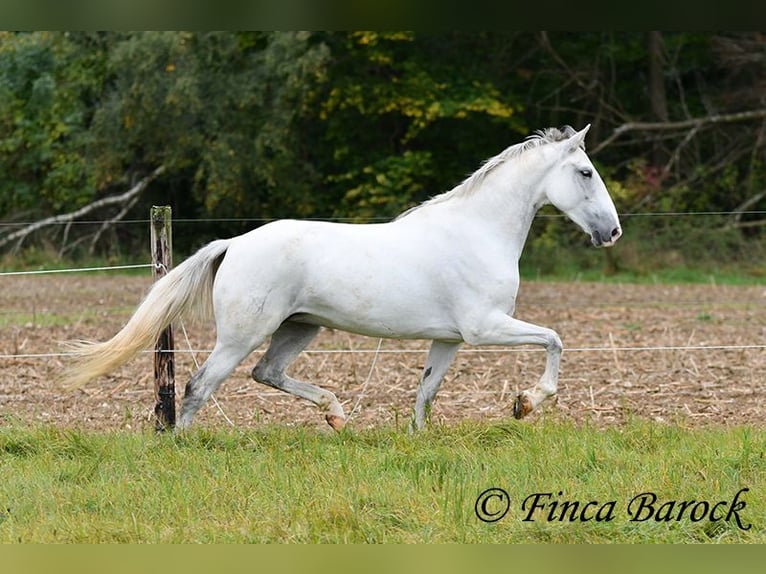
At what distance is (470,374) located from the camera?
32.5 feet

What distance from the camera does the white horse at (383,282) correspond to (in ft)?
22.5

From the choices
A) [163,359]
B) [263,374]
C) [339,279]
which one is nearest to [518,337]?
[339,279]

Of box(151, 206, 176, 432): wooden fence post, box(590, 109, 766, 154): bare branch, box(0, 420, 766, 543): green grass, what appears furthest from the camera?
box(590, 109, 766, 154): bare branch

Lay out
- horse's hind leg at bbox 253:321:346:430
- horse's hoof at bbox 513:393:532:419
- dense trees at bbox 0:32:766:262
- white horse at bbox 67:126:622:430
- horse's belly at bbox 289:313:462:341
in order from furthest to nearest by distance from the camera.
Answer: dense trees at bbox 0:32:766:262
horse's hind leg at bbox 253:321:346:430
horse's belly at bbox 289:313:462:341
white horse at bbox 67:126:622:430
horse's hoof at bbox 513:393:532:419

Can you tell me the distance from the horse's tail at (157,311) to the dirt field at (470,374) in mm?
293

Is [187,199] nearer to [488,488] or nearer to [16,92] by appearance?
[16,92]

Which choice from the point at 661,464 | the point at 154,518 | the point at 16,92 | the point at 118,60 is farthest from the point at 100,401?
the point at 16,92

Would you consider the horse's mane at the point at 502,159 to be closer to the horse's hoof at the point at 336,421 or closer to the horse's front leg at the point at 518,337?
the horse's front leg at the point at 518,337

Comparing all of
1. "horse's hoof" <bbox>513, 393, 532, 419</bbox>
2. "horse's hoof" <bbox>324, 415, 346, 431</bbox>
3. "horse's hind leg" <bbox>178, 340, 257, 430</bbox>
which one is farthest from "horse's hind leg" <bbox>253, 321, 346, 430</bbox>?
"horse's hoof" <bbox>513, 393, 532, 419</bbox>

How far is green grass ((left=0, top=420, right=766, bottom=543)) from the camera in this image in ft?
16.0

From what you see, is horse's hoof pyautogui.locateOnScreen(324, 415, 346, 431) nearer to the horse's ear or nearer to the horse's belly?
the horse's belly

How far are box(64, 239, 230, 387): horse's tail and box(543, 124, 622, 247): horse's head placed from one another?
220 centimetres

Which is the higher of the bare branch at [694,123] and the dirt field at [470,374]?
the bare branch at [694,123]

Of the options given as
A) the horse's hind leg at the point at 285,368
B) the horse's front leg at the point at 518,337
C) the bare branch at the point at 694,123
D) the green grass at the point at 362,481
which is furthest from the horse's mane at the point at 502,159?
the bare branch at the point at 694,123
